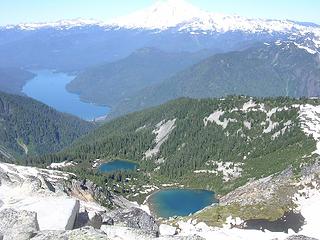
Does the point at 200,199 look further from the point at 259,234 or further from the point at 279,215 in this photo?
the point at 259,234

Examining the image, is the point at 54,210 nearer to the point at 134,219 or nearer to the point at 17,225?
the point at 17,225

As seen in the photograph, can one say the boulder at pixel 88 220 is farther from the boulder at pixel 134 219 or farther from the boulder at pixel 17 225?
the boulder at pixel 134 219

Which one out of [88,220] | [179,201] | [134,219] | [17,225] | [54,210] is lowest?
[179,201]

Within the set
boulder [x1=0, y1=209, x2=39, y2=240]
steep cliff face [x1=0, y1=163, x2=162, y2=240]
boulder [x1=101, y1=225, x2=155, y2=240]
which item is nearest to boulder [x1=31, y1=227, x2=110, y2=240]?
steep cliff face [x1=0, y1=163, x2=162, y2=240]

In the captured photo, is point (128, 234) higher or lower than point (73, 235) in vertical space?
lower

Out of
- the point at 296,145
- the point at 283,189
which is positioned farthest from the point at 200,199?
the point at 283,189

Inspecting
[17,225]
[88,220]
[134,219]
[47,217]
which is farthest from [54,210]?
[134,219]
